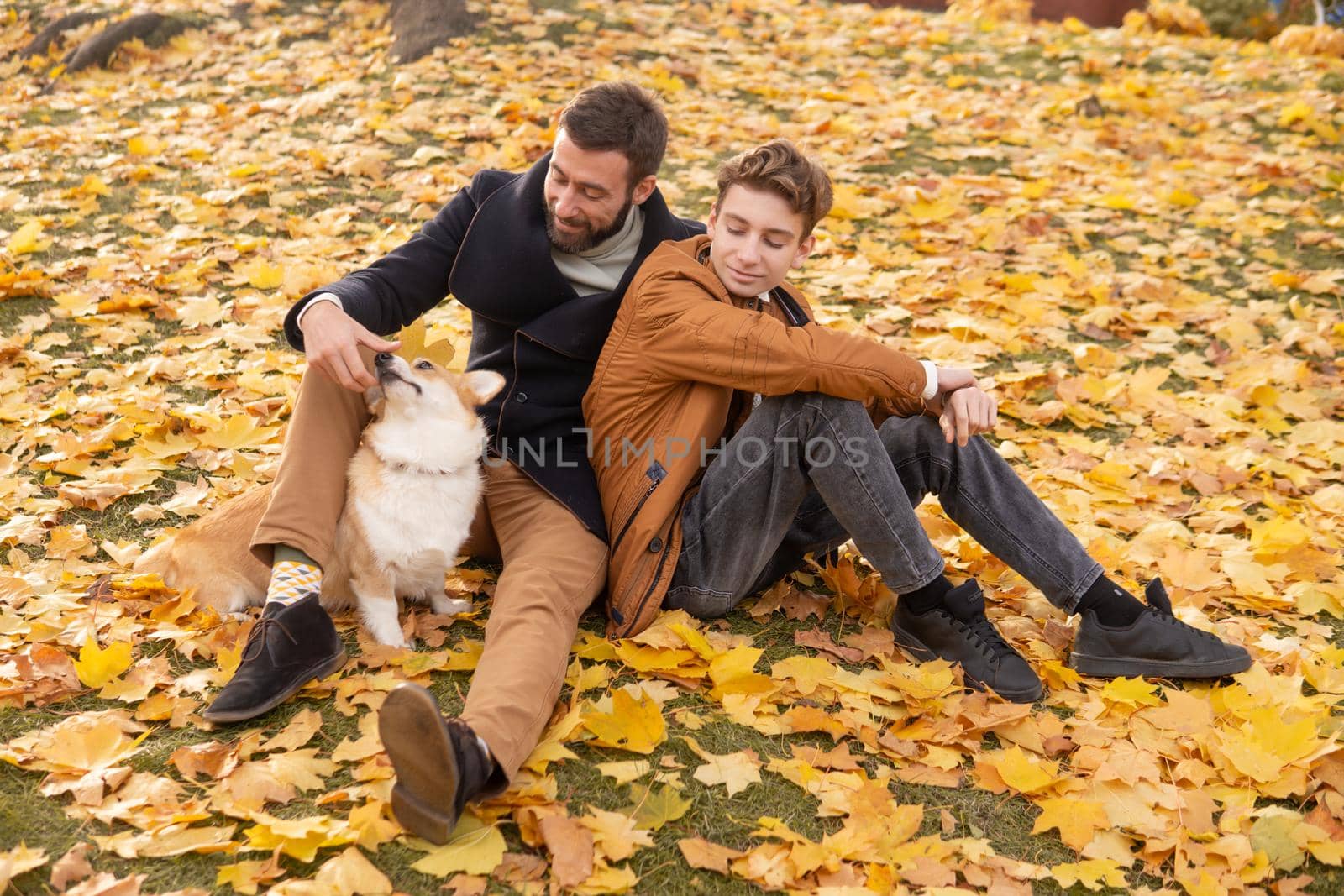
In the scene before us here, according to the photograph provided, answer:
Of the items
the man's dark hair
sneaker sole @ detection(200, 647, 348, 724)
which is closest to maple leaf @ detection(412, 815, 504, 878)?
sneaker sole @ detection(200, 647, 348, 724)

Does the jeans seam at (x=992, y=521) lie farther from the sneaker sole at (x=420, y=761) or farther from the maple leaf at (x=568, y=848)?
the sneaker sole at (x=420, y=761)

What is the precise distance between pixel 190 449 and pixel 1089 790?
A: 125 inches

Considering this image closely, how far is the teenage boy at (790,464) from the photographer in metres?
2.66

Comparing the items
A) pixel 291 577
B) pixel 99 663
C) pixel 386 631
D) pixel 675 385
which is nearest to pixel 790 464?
pixel 675 385

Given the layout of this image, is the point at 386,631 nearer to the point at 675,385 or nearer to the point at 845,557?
the point at 675,385

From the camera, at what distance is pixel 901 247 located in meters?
5.72

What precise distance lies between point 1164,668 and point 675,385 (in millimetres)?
1578

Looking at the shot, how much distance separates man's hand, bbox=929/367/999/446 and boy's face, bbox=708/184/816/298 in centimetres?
56

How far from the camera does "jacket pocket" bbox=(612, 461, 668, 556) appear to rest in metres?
2.83

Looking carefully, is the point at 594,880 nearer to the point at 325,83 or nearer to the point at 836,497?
the point at 836,497

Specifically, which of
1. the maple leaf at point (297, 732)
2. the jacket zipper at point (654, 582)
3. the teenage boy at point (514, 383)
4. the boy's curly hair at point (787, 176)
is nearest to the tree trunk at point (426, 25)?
the teenage boy at point (514, 383)

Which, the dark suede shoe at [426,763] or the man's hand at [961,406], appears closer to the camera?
the dark suede shoe at [426,763]

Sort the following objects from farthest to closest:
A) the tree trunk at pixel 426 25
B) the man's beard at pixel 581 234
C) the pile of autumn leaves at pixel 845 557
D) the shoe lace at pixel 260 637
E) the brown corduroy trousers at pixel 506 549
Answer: the tree trunk at pixel 426 25, the man's beard at pixel 581 234, the shoe lace at pixel 260 637, the brown corduroy trousers at pixel 506 549, the pile of autumn leaves at pixel 845 557

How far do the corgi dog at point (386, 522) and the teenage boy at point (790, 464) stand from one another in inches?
17.9
